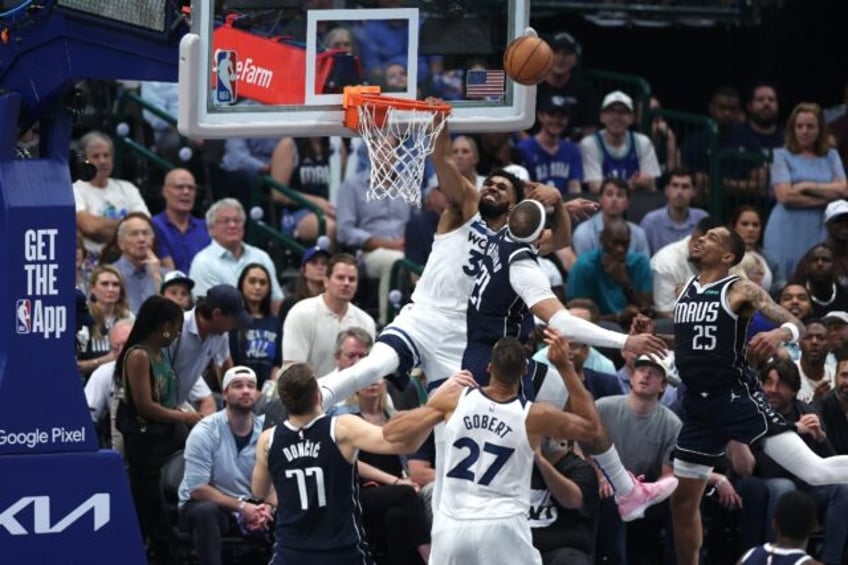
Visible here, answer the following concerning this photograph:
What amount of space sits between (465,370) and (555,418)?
A: 93 centimetres

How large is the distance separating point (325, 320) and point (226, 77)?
3355 mm

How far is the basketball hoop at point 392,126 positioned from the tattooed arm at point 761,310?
205 centimetres

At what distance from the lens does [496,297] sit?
13266 mm

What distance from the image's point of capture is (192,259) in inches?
686

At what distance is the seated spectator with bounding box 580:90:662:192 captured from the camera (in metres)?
19.7

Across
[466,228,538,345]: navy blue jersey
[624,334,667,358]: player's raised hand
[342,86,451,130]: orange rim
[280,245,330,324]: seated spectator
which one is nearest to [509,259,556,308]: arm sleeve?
[466,228,538,345]: navy blue jersey

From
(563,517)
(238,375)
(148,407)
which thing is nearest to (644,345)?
(563,517)

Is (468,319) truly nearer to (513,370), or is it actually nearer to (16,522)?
(513,370)

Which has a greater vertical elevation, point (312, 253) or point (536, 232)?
point (536, 232)

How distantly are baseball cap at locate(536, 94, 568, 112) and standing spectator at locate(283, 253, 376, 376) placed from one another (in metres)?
3.85

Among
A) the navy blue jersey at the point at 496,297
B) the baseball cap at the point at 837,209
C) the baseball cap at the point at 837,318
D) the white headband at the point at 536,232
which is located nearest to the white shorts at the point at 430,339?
the navy blue jersey at the point at 496,297

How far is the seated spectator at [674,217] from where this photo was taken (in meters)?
18.6

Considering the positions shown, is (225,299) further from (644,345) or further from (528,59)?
(644,345)

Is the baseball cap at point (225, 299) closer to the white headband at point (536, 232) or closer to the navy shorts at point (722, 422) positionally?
the white headband at point (536, 232)
